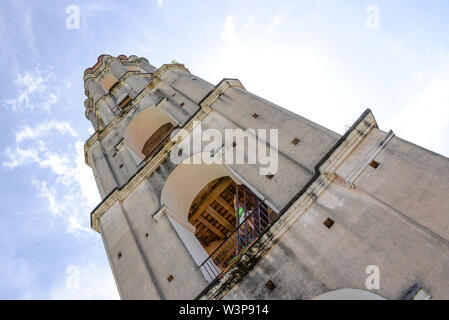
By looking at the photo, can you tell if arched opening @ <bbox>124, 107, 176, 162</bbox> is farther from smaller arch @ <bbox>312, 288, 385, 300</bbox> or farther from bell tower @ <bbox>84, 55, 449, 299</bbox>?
smaller arch @ <bbox>312, 288, 385, 300</bbox>

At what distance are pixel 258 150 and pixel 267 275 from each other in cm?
461

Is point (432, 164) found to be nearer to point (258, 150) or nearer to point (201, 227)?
point (258, 150)

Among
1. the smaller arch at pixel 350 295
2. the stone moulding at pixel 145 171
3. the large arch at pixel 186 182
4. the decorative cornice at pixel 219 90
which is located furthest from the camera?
the decorative cornice at pixel 219 90

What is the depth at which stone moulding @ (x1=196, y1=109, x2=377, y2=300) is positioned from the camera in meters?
9.09

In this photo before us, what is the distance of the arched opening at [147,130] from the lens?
2086 cm

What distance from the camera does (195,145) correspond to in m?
15.0

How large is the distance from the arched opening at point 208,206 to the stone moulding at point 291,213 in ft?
7.55
